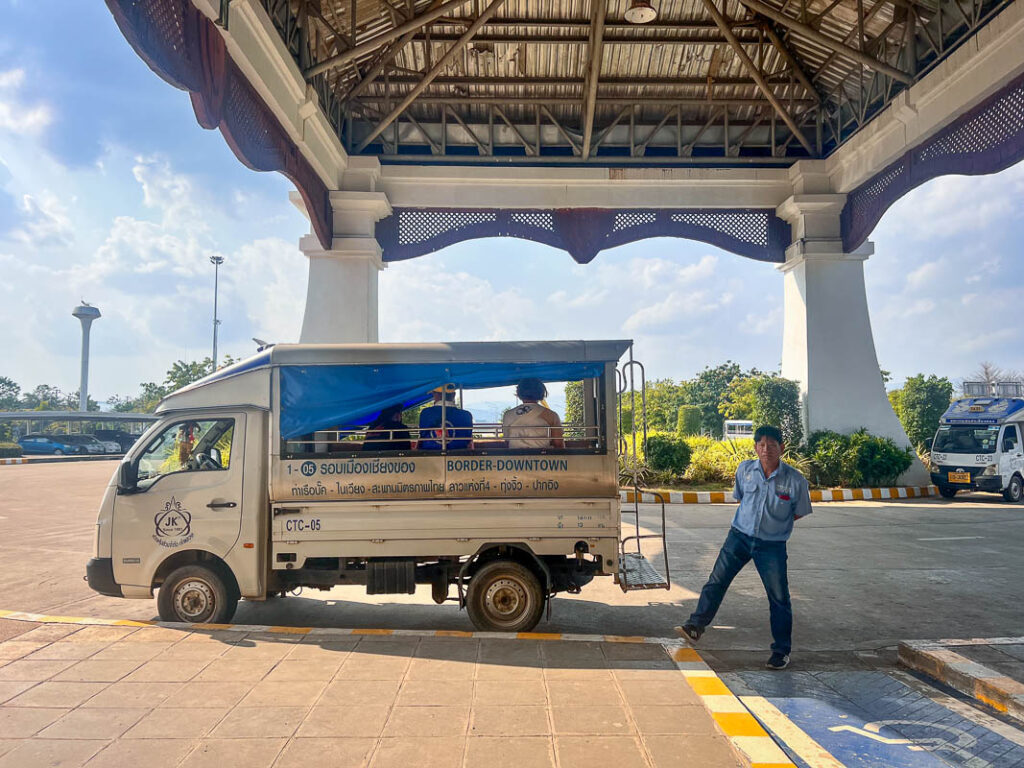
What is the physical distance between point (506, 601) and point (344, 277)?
35.8 feet

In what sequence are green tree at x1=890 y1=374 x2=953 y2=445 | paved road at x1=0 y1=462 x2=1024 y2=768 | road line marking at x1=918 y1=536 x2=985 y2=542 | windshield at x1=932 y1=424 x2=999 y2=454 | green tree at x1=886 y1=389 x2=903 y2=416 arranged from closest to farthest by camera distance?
paved road at x1=0 y1=462 x2=1024 y2=768
road line marking at x1=918 y1=536 x2=985 y2=542
windshield at x1=932 y1=424 x2=999 y2=454
green tree at x1=890 y1=374 x2=953 y2=445
green tree at x1=886 y1=389 x2=903 y2=416

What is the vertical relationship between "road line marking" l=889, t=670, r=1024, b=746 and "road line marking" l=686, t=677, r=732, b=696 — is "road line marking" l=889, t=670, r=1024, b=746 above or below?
below

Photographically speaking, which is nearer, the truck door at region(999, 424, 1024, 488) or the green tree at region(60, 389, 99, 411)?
the truck door at region(999, 424, 1024, 488)

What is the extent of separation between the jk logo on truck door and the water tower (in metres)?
61.9

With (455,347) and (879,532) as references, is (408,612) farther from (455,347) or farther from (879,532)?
(879,532)

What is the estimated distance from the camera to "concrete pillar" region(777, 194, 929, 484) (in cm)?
1528

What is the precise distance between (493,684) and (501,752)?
0.83 meters

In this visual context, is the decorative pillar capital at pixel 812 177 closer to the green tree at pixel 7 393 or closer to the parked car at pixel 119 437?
the parked car at pixel 119 437

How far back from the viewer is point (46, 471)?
23.3 meters

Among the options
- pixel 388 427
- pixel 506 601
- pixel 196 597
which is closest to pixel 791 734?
pixel 506 601

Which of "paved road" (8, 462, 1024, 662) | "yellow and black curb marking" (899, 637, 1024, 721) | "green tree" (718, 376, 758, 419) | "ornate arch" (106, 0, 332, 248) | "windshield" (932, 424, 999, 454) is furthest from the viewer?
"green tree" (718, 376, 758, 419)

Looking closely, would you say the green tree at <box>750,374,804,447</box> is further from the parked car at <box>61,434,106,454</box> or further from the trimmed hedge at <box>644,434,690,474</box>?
the parked car at <box>61,434,106,454</box>

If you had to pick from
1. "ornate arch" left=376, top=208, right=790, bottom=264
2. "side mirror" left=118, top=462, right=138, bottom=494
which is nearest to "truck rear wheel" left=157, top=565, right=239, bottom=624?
"side mirror" left=118, top=462, right=138, bottom=494

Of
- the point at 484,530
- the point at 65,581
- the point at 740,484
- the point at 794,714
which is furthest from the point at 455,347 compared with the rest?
the point at 65,581
